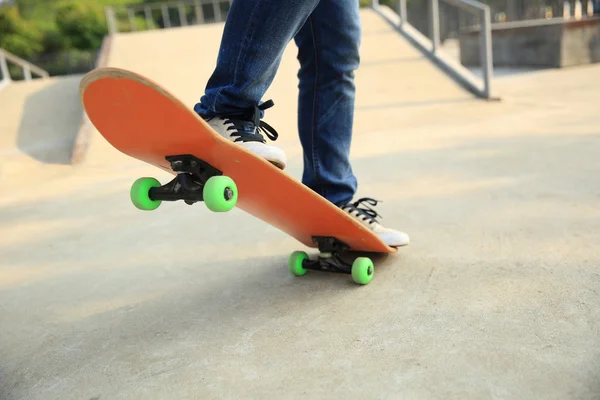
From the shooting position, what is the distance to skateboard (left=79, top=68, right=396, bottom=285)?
1143 mm

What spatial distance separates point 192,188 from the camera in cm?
126

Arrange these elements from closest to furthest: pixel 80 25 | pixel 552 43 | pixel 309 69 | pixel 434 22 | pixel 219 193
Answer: pixel 219 193 < pixel 309 69 < pixel 434 22 < pixel 552 43 < pixel 80 25

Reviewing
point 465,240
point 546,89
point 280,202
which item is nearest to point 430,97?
point 546,89

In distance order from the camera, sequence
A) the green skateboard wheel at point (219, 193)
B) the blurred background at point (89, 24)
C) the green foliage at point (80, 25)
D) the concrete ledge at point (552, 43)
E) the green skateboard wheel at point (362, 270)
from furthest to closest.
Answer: the green foliage at point (80, 25)
the blurred background at point (89, 24)
the concrete ledge at point (552, 43)
the green skateboard wheel at point (362, 270)
the green skateboard wheel at point (219, 193)

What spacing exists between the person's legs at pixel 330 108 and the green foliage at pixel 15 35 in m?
33.4

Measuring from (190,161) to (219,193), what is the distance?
14 cm

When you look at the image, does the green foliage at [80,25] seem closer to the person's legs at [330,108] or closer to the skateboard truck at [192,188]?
the person's legs at [330,108]

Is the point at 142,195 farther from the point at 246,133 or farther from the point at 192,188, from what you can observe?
the point at 246,133

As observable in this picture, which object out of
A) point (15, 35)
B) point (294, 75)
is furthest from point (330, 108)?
point (15, 35)

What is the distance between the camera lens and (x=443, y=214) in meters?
2.10

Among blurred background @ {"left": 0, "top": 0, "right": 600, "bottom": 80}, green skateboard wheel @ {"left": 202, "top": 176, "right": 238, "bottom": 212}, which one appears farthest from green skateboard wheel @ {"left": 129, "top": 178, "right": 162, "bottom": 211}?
blurred background @ {"left": 0, "top": 0, "right": 600, "bottom": 80}

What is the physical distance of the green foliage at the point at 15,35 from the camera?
30188 millimetres

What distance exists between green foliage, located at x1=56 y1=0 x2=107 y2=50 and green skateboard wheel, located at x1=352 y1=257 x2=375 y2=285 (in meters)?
32.2

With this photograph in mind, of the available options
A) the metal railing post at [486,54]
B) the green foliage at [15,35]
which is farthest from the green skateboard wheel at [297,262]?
the green foliage at [15,35]
